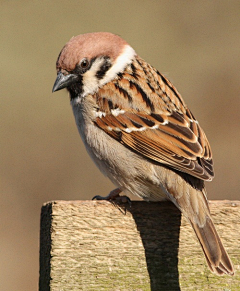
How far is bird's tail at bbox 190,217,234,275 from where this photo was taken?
265 cm

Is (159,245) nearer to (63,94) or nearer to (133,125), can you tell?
(133,125)

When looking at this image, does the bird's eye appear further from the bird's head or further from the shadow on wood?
the shadow on wood

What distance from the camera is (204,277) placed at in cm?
277

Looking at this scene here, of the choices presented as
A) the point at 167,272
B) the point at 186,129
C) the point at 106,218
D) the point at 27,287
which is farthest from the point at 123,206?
the point at 27,287

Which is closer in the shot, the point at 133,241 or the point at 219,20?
the point at 133,241

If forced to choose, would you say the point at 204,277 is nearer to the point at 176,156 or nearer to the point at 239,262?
the point at 239,262

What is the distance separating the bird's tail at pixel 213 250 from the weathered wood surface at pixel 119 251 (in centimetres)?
10

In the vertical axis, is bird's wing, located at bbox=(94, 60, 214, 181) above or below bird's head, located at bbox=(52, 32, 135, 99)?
below

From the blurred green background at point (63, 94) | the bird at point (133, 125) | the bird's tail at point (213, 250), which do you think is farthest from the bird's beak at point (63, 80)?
the blurred green background at point (63, 94)

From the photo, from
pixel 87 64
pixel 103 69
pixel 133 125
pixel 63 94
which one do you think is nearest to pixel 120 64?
pixel 103 69

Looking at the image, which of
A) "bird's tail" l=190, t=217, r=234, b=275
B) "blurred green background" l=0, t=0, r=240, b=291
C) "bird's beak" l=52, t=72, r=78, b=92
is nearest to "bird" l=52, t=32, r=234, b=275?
"bird's beak" l=52, t=72, r=78, b=92

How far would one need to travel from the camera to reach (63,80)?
11.8ft

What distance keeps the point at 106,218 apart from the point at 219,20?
5.40 meters

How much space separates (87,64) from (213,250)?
57.1 inches
